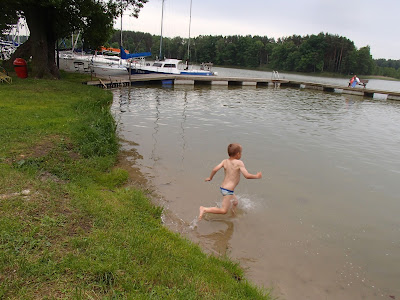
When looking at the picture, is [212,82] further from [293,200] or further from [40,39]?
[293,200]

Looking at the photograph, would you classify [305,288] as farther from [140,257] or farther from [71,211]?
[71,211]

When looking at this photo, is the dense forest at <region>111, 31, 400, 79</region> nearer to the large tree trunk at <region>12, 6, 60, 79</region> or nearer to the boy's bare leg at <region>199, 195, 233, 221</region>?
the large tree trunk at <region>12, 6, 60, 79</region>

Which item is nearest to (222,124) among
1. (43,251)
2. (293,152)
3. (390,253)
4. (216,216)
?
(293,152)

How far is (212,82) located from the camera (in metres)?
40.2

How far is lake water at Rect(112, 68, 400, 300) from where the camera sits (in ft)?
14.8

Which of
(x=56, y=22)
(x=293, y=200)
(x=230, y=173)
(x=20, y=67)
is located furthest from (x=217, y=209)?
(x=56, y=22)

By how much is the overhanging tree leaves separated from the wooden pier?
349cm

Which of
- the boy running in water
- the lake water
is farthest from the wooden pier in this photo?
the boy running in water

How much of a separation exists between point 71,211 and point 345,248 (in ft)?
15.1

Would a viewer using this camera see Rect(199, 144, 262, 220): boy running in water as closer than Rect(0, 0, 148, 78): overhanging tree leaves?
Yes

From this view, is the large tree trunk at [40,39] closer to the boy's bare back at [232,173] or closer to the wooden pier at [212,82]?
the wooden pier at [212,82]

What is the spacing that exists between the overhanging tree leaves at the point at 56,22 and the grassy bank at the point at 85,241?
1292 centimetres

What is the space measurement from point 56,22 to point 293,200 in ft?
69.5

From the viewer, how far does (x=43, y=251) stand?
315 cm
